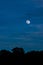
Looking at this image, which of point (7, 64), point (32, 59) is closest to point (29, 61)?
point (32, 59)

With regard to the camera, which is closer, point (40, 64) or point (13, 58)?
point (40, 64)

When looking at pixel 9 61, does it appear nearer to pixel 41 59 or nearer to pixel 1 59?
pixel 1 59

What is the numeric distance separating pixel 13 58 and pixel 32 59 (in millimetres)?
2403

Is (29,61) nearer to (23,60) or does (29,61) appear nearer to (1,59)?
(23,60)

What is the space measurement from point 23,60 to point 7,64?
1.99m

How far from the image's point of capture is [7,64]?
2744 centimetres

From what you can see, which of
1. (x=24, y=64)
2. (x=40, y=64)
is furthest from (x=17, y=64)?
(x=40, y=64)

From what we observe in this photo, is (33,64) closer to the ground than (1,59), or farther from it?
closer to the ground

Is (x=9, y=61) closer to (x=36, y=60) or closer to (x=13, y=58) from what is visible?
(x=13, y=58)

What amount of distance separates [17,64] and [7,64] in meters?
1.14

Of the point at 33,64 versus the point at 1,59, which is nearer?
the point at 33,64

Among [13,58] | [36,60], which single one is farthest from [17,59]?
[36,60]

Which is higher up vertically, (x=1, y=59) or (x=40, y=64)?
(x=1, y=59)

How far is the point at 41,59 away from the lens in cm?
2812
